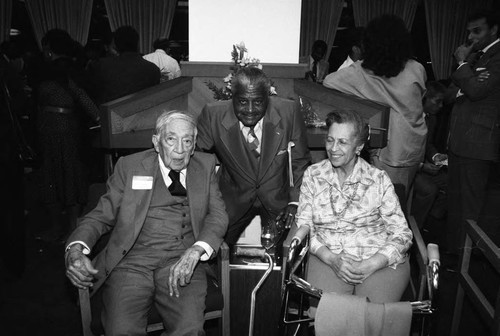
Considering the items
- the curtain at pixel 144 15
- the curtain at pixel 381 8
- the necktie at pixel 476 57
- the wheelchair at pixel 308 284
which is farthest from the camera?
the curtain at pixel 144 15

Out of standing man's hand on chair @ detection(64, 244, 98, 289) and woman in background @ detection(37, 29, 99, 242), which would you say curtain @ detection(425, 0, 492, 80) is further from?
standing man's hand on chair @ detection(64, 244, 98, 289)

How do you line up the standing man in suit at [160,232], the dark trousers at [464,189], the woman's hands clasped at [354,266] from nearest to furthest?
the standing man in suit at [160,232]
the woman's hands clasped at [354,266]
the dark trousers at [464,189]

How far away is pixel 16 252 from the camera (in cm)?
360

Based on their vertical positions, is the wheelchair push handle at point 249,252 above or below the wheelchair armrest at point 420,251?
below

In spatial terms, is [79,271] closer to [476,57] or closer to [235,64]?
[235,64]

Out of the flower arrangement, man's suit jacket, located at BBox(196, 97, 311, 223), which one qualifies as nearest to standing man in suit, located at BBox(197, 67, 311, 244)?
man's suit jacket, located at BBox(196, 97, 311, 223)

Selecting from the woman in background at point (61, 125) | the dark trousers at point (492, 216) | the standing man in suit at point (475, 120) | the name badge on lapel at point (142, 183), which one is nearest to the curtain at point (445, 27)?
the dark trousers at point (492, 216)

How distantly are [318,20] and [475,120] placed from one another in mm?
7678

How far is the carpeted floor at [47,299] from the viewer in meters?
3.06

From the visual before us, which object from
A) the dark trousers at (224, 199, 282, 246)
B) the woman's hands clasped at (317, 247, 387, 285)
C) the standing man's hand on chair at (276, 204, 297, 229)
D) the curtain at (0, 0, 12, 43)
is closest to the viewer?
the woman's hands clasped at (317, 247, 387, 285)

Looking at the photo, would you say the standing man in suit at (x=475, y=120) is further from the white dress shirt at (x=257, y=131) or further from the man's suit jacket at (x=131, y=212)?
the man's suit jacket at (x=131, y=212)

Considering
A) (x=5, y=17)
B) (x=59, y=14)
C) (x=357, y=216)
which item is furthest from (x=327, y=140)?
(x=5, y=17)

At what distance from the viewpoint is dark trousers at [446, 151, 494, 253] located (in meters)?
3.67

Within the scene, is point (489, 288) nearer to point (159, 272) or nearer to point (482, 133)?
point (482, 133)
